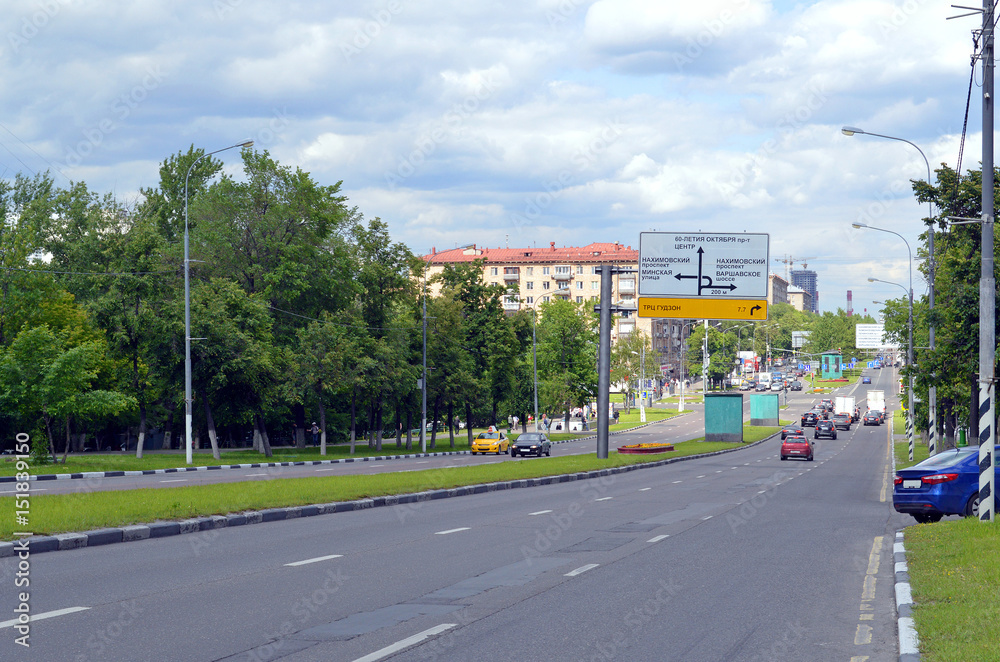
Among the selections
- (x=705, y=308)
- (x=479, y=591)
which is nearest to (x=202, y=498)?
(x=479, y=591)

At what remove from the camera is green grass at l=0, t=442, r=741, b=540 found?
1452 cm

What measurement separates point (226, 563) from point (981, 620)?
805 centimetres

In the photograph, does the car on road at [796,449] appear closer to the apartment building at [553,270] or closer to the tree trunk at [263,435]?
the tree trunk at [263,435]

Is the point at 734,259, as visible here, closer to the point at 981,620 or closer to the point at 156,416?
the point at 981,620

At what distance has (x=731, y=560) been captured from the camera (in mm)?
12617

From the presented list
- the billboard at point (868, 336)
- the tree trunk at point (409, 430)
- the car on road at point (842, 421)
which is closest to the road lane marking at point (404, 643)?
the tree trunk at point (409, 430)

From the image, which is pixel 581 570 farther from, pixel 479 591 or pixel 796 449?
pixel 796 449

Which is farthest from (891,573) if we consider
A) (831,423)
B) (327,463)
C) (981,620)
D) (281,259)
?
(831,423)

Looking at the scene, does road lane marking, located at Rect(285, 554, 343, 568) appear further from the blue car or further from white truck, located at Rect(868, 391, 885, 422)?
white truck, located at Rect(868, 391, 885, 422)

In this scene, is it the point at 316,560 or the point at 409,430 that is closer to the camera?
the point at 316,560

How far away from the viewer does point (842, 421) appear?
95.3 m

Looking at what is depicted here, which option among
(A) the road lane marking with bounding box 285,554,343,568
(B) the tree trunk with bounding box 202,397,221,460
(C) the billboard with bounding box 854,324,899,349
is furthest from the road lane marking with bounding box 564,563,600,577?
(C) the billboard with bounding box 854,324,899,349

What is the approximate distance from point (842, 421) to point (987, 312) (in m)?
83.0

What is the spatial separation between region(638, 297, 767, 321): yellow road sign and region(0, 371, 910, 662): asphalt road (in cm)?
1670
